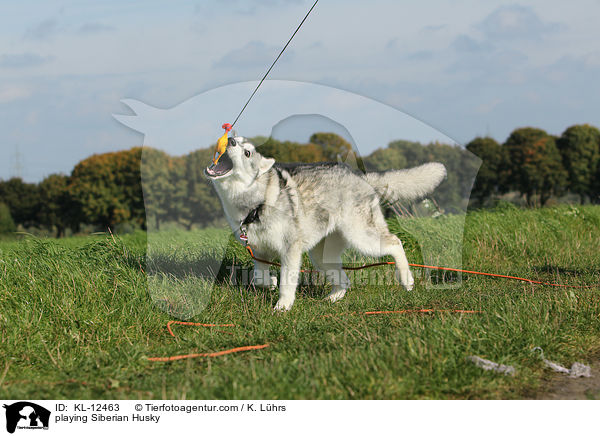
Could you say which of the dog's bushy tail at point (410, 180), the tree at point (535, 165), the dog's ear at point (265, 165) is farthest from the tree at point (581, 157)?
the dog's ear at point (265, 165)

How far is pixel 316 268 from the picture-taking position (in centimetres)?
633

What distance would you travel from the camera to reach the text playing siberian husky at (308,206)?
4965 mm

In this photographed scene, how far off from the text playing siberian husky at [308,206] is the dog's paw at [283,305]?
0.01 meters

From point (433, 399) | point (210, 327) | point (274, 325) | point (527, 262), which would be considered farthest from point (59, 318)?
point (527, 262)

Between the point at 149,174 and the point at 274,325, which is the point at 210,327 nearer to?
the point at 274,325

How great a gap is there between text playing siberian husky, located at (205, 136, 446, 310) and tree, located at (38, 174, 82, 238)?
3628cm

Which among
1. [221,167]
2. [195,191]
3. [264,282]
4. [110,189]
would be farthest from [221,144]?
[110,189]

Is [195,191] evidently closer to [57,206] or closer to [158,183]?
[158,183]

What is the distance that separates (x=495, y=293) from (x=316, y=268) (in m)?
2.16

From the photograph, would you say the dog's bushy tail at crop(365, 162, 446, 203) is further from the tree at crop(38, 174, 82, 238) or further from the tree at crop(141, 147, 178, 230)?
the tree at crop(38, 174, 82, 238)

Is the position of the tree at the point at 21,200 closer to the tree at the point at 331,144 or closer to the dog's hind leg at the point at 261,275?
the dog's hind leg at the point at 261,275

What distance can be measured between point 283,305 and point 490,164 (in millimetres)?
37947
